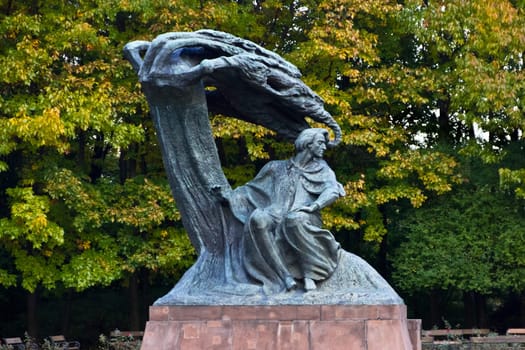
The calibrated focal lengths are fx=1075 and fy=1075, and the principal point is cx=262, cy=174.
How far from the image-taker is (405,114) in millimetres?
22203

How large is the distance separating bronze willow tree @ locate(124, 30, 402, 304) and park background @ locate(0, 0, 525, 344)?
6175 millimetres

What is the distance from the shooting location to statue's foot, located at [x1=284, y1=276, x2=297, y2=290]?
1050 centimetres

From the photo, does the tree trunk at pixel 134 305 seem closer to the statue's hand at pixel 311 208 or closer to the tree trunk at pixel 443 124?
the tree trunk at pixel 443 124

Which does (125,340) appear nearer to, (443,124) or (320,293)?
(443,124)

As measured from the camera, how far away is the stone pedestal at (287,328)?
33.5 ft

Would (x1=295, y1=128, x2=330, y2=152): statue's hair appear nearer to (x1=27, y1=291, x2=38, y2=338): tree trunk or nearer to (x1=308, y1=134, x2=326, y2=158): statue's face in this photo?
(x1=308, y1=134, x2=326, y2=158): statue's face

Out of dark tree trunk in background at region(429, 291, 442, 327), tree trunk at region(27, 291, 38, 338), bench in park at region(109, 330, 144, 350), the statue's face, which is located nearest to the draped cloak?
the statue's face

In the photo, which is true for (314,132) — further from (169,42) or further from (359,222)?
(359,222)

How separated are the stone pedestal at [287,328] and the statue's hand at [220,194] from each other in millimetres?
1256

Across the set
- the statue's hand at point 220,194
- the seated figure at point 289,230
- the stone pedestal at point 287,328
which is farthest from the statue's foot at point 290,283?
the statue's hand at point 220,194

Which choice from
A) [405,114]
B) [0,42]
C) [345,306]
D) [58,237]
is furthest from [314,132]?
[405,114]

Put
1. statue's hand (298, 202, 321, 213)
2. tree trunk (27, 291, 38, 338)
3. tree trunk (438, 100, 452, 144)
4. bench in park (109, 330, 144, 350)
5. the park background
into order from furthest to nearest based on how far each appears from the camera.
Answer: tree trunk (438, 100, 452, 144), tree trunk (27, 291, 38, 338), the park background, bench in park (109, 330, 144, 350), statue's hand (298, 202, 321, 213)

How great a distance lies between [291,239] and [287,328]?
912mm

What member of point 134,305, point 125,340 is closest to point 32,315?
point 134,305
